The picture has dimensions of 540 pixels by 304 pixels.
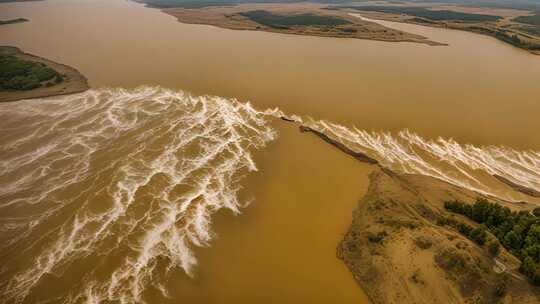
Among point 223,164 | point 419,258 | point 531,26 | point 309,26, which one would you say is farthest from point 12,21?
point 531,26

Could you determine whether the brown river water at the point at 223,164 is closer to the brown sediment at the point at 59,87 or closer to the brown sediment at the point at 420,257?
the brown sediment at the point at 420,257

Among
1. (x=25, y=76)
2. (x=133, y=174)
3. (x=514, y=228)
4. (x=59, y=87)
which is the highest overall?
(x=25, y=76)

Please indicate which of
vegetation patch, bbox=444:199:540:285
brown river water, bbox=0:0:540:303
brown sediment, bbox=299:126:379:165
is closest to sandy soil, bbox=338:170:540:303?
vegetation patch, bbox=444:199:540:285

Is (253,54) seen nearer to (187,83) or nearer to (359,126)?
(187,83)

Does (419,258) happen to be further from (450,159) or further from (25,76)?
(25,76)

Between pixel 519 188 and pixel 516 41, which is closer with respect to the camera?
pixel 519 188

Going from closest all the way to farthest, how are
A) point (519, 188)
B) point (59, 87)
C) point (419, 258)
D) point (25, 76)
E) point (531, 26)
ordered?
1. point (419, 258)
2. point (519, 188)
3. point (59, 87)
4. point (25, 76)
5. point (531, 26)

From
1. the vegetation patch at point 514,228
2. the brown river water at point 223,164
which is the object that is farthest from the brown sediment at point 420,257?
the brown river water at point 223,164
